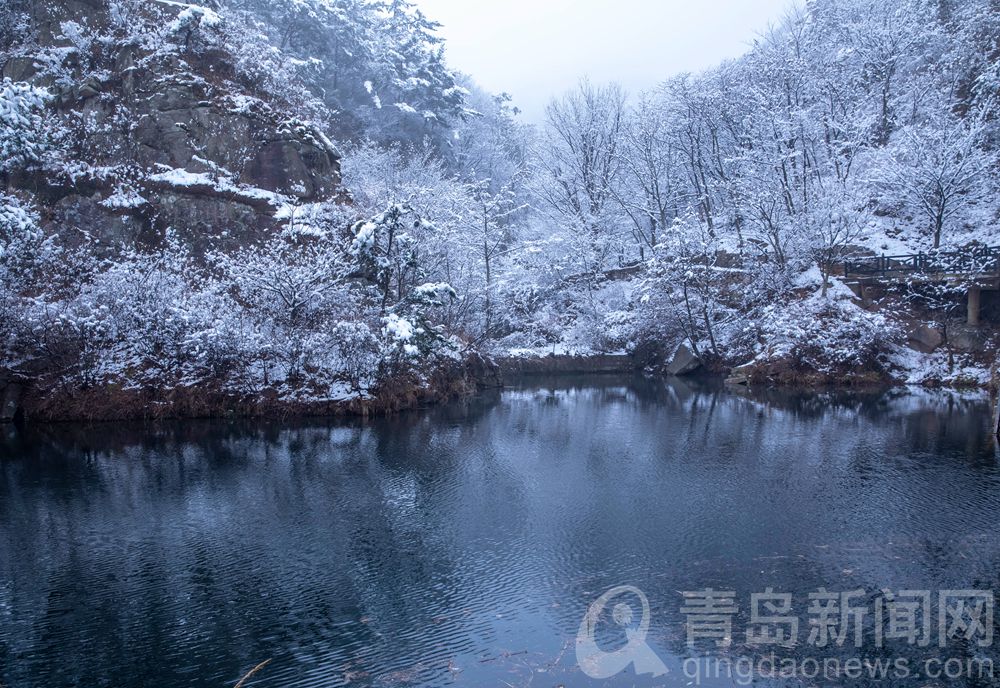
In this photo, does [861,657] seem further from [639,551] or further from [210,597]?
[210,597]

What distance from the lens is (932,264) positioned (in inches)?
1134

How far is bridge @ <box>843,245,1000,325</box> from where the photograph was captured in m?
26.6

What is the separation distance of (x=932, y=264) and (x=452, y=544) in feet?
88.7

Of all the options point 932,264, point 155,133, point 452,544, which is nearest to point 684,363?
point 932,264

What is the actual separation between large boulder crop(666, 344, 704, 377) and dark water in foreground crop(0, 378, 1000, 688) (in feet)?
49.6

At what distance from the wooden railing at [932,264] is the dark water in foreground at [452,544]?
37.4 feet

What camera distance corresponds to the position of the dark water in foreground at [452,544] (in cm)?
684

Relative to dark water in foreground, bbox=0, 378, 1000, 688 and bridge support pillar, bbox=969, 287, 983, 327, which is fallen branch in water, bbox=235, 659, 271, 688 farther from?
bridge support pillar, bbox=969, 287, 983, 327

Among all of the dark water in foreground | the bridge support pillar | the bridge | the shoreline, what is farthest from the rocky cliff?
the bridge support pillar

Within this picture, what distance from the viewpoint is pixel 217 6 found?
126ft

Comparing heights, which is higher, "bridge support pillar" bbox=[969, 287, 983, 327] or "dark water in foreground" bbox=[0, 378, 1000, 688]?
"bridge support pillar" bbox=[969, 287, 983, 327]

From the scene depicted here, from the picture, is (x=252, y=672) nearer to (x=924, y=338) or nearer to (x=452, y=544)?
(x=452, y=544)

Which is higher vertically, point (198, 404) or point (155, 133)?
point (155, 133)

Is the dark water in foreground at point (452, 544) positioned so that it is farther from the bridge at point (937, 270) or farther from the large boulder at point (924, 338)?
the bridge at point (937, 270)
